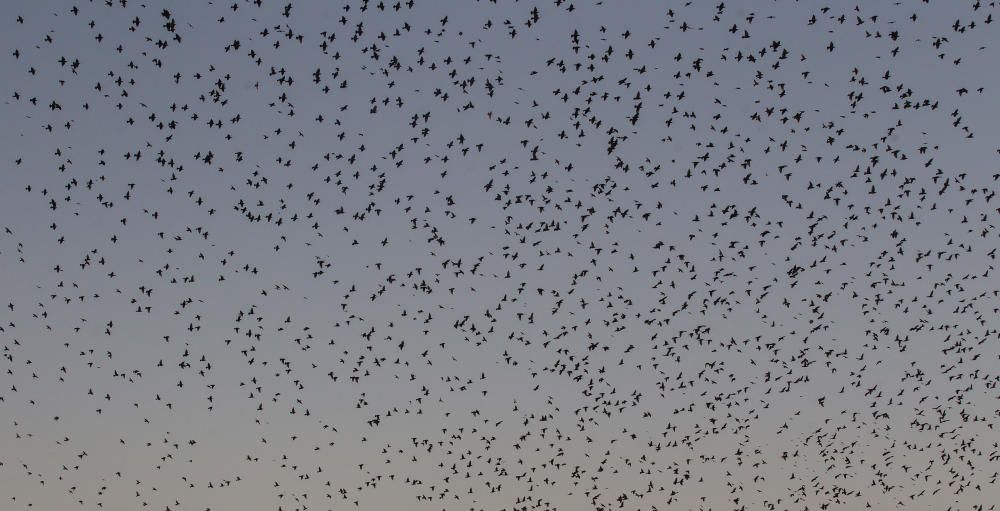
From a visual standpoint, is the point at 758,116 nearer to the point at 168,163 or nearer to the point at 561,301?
the point at 561,301

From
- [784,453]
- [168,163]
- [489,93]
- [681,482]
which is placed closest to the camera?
[489,93]

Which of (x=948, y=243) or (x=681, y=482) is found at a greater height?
(x=948, y=243)

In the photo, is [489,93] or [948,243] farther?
[948,243]

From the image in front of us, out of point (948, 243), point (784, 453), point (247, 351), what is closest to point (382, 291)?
point (247, 351)

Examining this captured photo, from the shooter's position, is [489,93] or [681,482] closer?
[489,93]

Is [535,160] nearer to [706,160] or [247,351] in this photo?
[706,160]

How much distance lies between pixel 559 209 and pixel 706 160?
4.53 metres

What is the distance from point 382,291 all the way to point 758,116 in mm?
12996

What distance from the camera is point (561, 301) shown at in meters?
38.0

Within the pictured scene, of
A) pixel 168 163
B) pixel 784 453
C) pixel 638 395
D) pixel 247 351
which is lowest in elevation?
pixel 784 453

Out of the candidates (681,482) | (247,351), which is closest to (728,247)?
(681,482)

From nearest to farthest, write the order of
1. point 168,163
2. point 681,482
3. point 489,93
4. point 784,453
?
1. point 489,93
2. point 168,163
3. point 784,453
4. point 681,482

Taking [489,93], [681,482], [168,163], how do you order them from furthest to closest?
[681,482], [168,163], [489,93]

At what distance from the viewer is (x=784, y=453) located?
37969 mm
